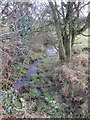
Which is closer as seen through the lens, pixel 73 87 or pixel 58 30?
pixel 73 87

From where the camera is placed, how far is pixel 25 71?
472cm

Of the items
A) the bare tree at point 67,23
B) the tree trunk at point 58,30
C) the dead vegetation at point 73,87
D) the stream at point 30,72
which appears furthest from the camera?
the bare tree at point 67,23

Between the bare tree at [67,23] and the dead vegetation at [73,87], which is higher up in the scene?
the bare tree at [67,23]

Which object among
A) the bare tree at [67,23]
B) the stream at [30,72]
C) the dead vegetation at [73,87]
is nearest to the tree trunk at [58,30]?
the bare tree at [67,23]

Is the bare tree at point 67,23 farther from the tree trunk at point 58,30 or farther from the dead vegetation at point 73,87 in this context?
the dead vegetation at point 73,87

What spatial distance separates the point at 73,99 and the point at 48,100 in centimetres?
54

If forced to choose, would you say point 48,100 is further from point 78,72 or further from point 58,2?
point 58,2

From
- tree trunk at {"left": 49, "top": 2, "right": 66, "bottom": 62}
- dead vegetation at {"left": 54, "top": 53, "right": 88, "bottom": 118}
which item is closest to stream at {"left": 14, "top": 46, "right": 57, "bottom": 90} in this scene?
dead vegetation at {"left": 54, "top": 53, "right": 88, "bottom": 118}

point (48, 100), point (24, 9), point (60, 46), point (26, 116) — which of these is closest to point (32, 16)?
point (24, 9)

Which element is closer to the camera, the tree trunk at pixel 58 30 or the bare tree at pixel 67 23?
the tree trunk at pixel 58 30

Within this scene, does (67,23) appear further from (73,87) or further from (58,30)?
(73,87)

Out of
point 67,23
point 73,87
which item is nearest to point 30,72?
point 73,87

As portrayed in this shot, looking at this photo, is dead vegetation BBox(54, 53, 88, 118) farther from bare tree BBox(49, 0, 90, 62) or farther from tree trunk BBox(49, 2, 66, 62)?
bare tree BBox(49, 0, 90, 62)

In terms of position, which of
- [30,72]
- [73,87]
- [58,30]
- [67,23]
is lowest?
[73,87]
